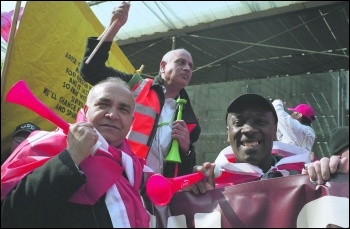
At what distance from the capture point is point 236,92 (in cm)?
722

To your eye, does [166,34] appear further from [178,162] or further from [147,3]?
[178,162]

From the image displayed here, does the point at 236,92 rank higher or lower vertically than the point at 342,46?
lower

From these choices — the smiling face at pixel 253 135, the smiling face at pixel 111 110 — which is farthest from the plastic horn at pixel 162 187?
the smiling face at pixel 253 135

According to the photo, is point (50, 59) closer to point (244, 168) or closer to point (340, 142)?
point (244, 168)

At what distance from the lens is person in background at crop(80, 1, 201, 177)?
2.43 metres

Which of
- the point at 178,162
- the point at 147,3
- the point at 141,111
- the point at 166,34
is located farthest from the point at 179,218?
the point at 166,34

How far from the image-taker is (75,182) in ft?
4.27

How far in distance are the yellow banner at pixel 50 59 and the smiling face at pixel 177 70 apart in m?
0.52

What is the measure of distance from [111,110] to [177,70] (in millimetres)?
1169

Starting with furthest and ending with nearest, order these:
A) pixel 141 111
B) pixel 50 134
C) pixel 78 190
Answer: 1. pixel 141 111
2. pixel 50 134
3. pixel 78 190

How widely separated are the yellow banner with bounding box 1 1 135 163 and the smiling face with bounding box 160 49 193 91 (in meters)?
0.52

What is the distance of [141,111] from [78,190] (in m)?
1.19

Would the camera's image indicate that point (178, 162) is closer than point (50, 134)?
No

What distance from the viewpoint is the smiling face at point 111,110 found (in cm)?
174
